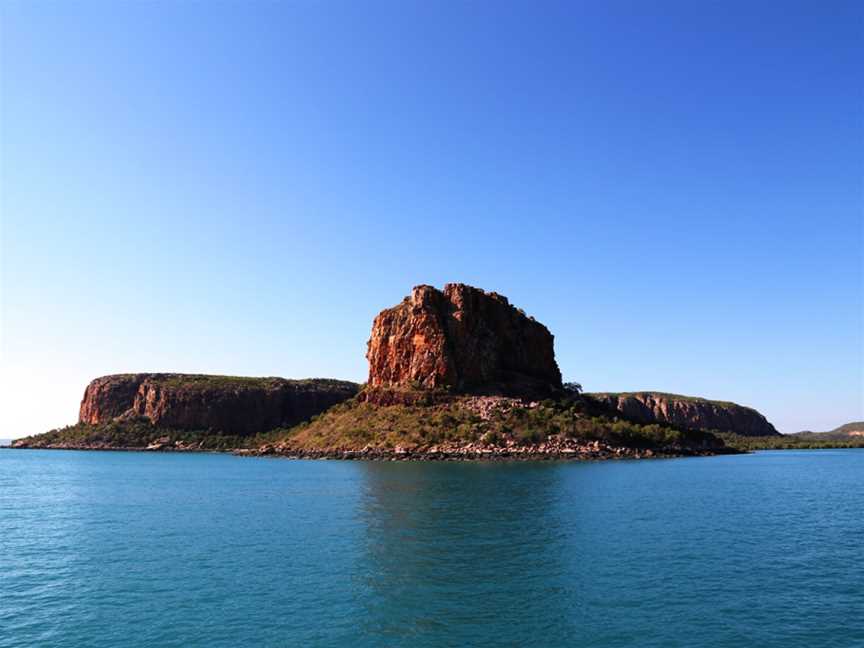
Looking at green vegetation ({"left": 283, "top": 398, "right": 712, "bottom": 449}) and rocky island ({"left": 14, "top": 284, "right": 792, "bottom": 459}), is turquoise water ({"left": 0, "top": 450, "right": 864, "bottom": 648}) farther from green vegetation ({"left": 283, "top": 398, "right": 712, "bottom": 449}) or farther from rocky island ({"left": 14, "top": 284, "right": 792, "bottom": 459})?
green vegetation ({"left": 283, "top": 398, "right": 712, "bottom": 449})

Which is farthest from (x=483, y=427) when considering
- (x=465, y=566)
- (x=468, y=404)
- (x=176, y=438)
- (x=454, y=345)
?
(x=176, y=438)

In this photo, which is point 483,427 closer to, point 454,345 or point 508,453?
point 508,453

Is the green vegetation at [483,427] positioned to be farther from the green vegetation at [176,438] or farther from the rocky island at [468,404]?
the green vegetation at [176,438]

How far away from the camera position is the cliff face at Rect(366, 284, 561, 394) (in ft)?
451

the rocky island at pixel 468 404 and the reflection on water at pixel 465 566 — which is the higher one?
the rocky island at pixel 468 404

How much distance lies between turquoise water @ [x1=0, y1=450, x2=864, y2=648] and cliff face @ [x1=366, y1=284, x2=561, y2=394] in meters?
77.4

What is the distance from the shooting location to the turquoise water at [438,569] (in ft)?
71.0

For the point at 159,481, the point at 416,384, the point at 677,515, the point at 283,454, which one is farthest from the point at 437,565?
the point at 283,454

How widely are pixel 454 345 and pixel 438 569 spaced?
111 meters

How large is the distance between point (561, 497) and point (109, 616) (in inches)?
1554

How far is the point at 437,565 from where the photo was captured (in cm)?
3022

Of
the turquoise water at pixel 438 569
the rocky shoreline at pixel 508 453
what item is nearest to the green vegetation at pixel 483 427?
the rocky shoreline at pixel 508 453

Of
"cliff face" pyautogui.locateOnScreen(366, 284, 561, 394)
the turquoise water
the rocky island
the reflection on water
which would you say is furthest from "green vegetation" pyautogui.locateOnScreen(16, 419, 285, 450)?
the reflection on water

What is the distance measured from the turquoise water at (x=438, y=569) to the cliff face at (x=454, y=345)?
77447 millimetres
